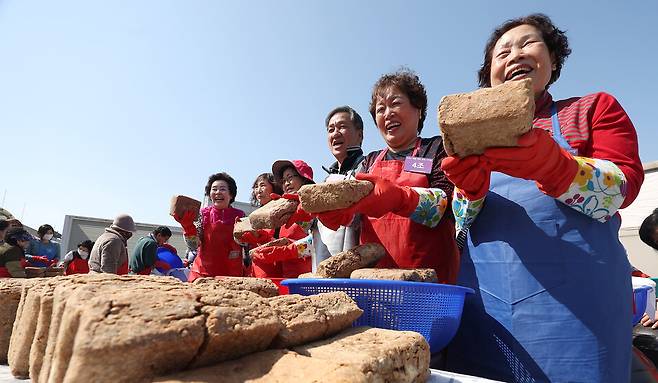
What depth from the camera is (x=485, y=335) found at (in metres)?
1.65

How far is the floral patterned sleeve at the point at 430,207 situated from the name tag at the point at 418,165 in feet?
0.72

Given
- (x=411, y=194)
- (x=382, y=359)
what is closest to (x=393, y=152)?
(x=411, y=194)

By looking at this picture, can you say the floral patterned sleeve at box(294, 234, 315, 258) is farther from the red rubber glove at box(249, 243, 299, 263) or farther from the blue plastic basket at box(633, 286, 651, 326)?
the blue plastic basket at box(633, 286, 651, 326)

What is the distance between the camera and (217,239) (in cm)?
500

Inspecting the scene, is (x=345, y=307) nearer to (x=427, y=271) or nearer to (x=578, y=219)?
(x=427, y=271)

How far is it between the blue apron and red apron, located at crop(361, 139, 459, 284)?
1.67 ft

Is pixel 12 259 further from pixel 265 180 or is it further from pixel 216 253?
pixel 265 180

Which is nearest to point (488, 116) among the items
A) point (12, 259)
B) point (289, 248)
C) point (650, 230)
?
point (289, 248)

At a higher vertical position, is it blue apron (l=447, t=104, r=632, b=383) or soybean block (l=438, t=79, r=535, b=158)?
soybean block (l=438, t=79, r=535, b=158)

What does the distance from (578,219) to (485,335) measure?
0.60 m

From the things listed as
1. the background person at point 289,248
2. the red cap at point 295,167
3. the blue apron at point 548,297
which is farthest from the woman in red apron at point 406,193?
the red cap at point 295,167

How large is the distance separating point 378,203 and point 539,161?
2.35ft

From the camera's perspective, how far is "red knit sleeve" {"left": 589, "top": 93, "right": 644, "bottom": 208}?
1.50m

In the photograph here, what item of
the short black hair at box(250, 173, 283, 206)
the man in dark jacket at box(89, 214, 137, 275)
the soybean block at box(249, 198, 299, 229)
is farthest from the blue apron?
the man in dark jacket at box(89, 214, 137, 275)
